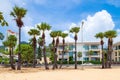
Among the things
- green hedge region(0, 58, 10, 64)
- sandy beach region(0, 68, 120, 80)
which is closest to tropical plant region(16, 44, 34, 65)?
green hedge region(0, 58, 10, 64)

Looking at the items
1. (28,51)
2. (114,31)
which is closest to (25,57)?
(28,51)

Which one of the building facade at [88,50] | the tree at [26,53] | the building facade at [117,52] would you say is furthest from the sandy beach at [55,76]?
the building facade at [88,50]

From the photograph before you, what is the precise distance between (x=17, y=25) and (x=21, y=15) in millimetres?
2198

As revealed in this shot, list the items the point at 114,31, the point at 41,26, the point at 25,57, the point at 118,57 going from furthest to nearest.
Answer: the point at 118,57
the point at 25,57
the point at 114,31
the point at 41,26

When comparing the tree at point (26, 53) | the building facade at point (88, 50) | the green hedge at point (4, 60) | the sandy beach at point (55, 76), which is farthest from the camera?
the building facade at point (88, 50)

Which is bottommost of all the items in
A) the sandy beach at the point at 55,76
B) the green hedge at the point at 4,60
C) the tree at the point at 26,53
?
the sandy beach at the point at 55,76

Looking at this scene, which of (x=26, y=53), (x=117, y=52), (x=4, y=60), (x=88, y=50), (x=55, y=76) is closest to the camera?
(x=55, y=76)

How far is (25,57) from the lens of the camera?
278ft

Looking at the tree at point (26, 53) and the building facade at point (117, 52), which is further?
the building facade at point (117, 52)

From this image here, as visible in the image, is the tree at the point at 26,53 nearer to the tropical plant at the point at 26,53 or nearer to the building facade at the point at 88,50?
the tropical plant at the point at 26,53

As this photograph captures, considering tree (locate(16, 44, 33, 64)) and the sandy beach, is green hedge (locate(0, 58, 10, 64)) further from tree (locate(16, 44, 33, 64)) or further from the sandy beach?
the sandy beach

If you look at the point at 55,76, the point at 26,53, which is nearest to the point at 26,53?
the point at 26,53

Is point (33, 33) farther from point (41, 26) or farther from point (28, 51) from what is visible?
point (28, 51)

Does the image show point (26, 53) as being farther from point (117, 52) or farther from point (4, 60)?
point (117, 52)
